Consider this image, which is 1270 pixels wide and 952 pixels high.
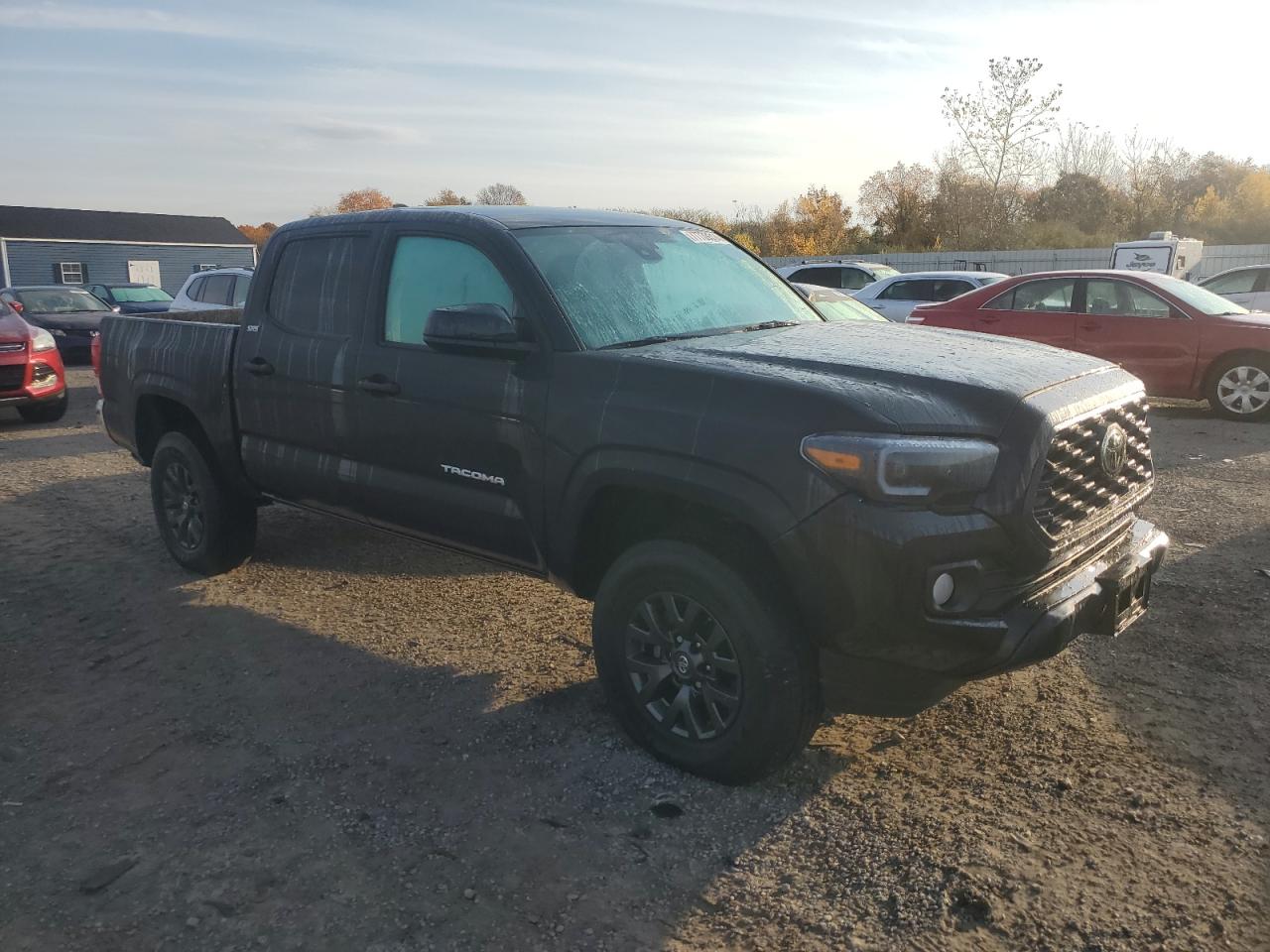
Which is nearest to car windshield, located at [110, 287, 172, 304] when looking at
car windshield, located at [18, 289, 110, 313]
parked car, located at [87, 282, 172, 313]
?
parked car, located at [87, 282, 172, 313]

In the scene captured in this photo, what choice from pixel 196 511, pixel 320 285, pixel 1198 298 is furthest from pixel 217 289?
pixel 1198 298

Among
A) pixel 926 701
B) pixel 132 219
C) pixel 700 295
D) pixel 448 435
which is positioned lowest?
pixel 926 701

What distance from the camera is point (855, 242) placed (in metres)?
42.6

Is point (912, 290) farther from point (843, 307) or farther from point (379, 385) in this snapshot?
point (379, 385)

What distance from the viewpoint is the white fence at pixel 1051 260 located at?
89.6 feet

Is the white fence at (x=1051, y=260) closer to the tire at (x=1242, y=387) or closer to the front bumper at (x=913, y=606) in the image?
the tire at (x=1242, y=387)

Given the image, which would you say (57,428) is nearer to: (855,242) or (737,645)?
(737,645)

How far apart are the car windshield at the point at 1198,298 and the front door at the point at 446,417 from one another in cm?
940

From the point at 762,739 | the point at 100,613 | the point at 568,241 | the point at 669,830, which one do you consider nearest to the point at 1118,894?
the point at 762,739

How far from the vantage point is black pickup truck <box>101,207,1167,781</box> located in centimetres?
288

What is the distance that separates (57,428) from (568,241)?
10.1m

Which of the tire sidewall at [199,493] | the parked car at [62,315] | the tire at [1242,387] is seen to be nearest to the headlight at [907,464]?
the tire sidewall at [199,493]

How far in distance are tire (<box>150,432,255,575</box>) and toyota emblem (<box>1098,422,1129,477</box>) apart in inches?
173

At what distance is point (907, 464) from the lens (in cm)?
281
